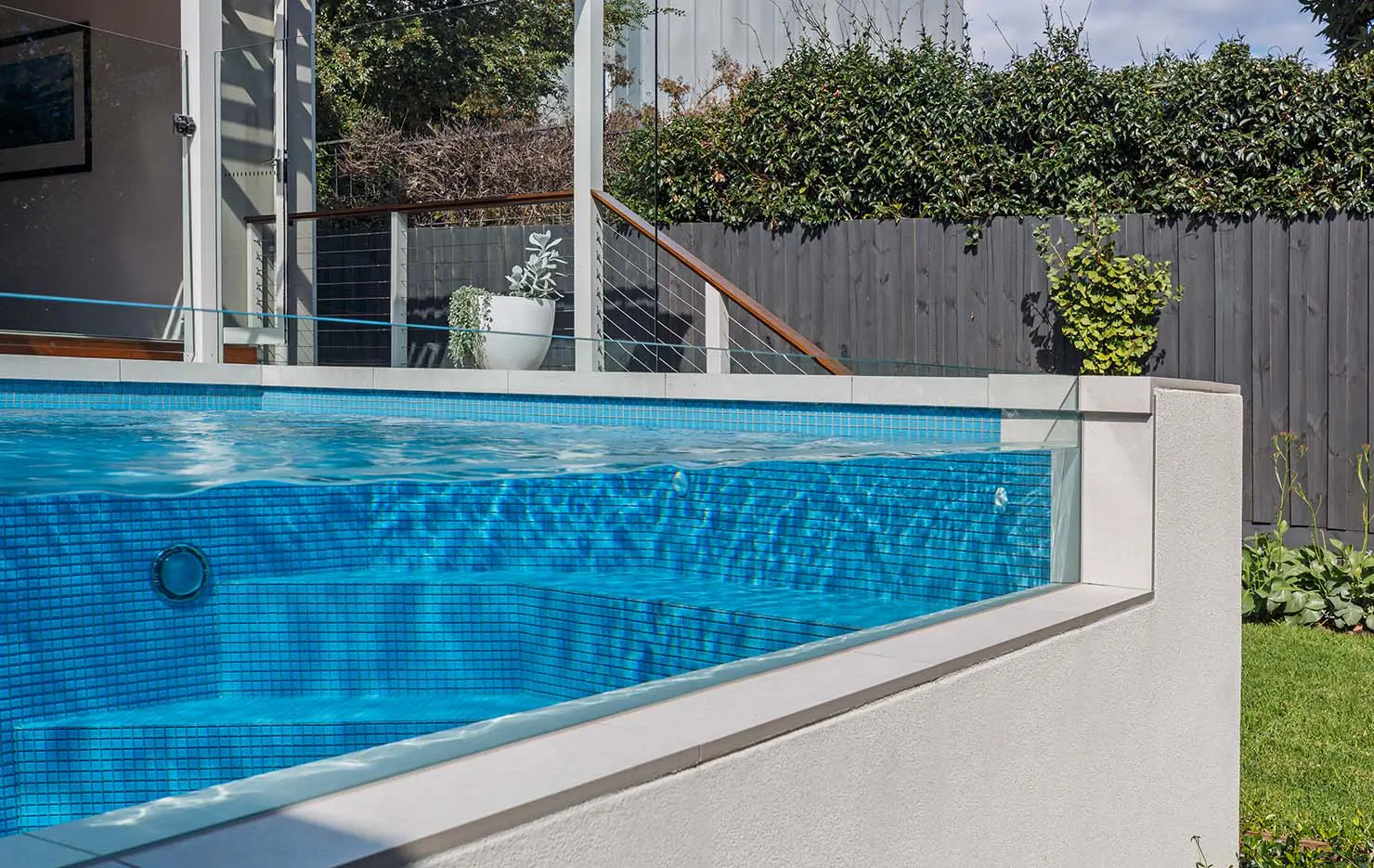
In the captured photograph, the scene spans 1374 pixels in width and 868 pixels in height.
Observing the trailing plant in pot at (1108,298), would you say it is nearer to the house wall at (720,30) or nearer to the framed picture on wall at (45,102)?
the framed picture on wall at (45,102)

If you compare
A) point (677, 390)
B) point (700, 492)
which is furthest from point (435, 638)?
point (677, 390)

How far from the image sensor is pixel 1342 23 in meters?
10.2

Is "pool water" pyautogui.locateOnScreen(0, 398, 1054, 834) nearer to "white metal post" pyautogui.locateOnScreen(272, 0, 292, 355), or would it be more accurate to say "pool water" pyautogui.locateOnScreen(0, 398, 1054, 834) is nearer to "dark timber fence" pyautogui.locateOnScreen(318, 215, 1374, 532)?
"dark timber fence" pyautogui.locateOnScreen(318, 215, 1374, 532)

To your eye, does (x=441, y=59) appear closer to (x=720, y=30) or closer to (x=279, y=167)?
(x=279, y=167)

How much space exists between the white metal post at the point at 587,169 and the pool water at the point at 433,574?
294cm

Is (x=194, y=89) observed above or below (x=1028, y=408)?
above

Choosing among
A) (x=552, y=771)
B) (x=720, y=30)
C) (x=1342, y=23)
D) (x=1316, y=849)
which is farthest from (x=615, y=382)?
(x=720, y=30)

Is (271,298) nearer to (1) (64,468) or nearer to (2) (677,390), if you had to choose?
(2) (677,390)

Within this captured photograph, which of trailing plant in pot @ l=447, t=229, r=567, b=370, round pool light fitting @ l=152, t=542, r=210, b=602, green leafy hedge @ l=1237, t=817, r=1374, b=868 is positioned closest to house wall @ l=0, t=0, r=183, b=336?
trailing plant in pot @ l=447, t=229, r=567, b=370

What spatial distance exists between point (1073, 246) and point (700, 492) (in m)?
4.23

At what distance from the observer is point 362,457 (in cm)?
340

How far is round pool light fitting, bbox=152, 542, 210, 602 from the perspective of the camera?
263 centimetres

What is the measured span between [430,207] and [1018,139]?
3153 mm

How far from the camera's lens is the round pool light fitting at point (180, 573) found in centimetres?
263
